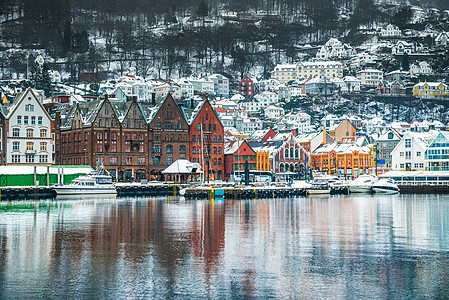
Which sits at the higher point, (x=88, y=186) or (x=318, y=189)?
(x=88, y=186)

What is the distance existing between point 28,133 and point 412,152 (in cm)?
8261

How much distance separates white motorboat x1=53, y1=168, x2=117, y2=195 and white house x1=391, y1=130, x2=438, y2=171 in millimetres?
72691

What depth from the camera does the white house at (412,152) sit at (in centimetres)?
14212

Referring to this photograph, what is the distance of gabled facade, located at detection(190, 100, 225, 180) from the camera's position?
138 meters

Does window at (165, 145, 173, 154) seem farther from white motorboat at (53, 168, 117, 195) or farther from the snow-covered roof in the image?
white motorboat at (53, 168, 117, 195)

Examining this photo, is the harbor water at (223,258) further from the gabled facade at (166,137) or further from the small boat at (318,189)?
the gabled facade at (166,137)

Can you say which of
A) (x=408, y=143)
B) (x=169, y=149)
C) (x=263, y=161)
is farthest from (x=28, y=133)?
(x=408, y=143)

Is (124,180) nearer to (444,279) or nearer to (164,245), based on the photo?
(164,245)

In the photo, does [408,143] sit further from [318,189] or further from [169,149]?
[169,149]

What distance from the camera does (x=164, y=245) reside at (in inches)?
1532

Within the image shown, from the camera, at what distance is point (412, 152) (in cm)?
14388

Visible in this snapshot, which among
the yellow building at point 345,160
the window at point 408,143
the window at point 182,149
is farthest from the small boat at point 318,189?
the yellow building at point 345,160

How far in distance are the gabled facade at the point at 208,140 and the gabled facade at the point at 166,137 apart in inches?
76.3

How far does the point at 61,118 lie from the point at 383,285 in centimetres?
11486
